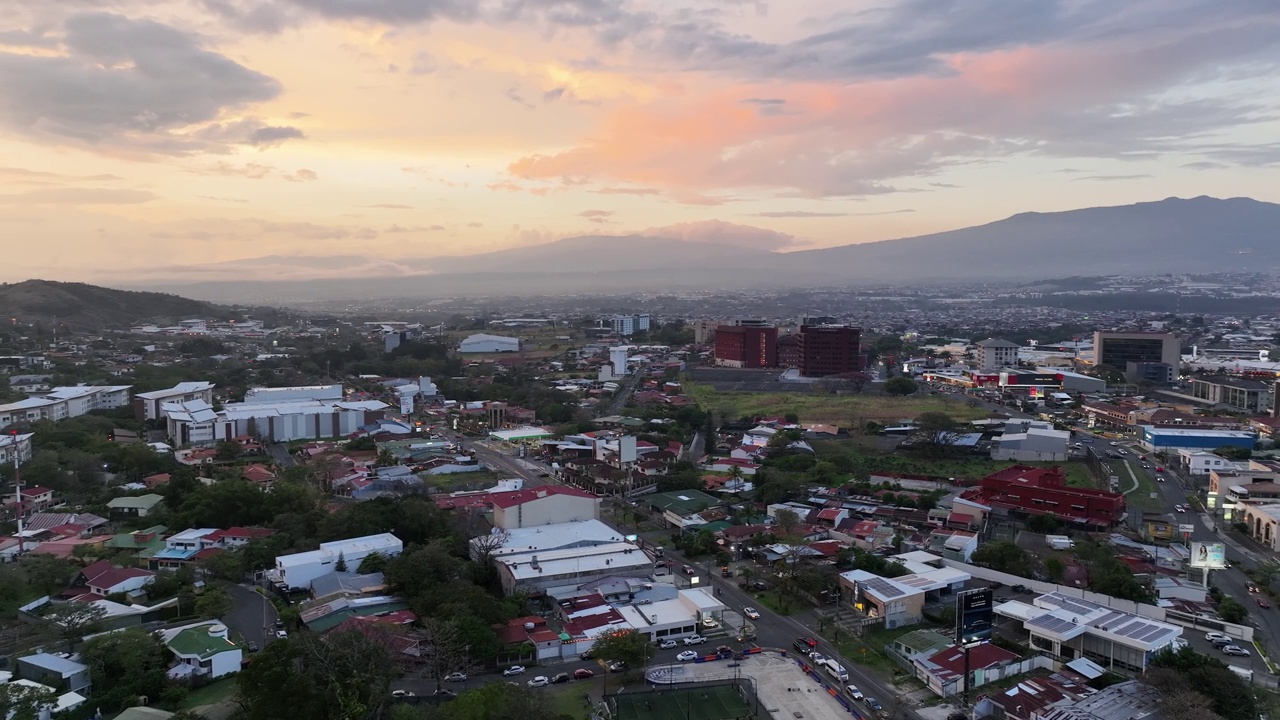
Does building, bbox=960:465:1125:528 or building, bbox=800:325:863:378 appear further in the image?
building, bbox=800:325:863:378

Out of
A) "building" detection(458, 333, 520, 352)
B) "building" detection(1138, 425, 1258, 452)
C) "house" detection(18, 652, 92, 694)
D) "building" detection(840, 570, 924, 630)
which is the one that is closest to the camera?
"house" detection(18, 652, 92, 694)

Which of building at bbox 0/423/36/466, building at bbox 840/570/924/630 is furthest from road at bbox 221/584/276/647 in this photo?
building at bbox 0/423/36/466

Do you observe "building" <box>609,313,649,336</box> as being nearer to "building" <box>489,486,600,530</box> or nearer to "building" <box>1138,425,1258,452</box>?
"building" <box>1138,425,1258,452</box>

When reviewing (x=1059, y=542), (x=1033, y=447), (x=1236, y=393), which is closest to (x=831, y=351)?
(x=1236, y=393)

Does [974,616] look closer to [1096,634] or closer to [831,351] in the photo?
[1096,634]

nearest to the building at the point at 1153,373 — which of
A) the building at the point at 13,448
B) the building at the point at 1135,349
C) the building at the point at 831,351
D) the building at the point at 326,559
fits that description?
the building at the point at 1135,349

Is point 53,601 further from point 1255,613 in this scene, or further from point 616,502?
point 1255,613

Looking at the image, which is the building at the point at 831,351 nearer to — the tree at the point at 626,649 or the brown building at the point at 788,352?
the brown building at the point at 788,352
